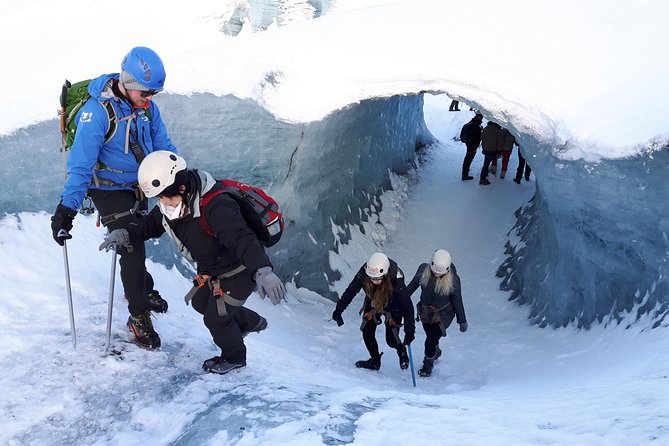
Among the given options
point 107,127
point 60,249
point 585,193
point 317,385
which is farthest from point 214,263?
point 585,193

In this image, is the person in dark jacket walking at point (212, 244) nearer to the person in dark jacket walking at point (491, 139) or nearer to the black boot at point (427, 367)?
the black boot at point (427, 367)

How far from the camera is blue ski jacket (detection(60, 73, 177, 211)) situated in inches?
140

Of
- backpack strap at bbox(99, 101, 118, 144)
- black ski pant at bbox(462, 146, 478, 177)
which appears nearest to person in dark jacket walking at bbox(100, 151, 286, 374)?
backpack strap at bbox(99, 101, 118, 144)

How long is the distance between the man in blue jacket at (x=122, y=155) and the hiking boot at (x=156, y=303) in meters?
0.60

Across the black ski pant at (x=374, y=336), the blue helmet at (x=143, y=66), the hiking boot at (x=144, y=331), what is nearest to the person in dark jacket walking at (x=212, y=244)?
the hiking boot at (x=144, y=331)

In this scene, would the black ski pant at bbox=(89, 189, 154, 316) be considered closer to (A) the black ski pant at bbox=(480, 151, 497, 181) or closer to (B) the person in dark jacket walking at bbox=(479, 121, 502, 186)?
(B) the person in dark jacket walking at bbox=(479, 121, 502, 186)

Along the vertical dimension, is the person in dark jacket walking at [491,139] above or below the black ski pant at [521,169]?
above

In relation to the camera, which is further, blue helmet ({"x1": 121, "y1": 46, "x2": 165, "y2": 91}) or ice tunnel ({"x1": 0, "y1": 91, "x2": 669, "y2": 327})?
ice tunnel ({"x1": 0, "y1": 91, "x2": 669, "y2": 327})

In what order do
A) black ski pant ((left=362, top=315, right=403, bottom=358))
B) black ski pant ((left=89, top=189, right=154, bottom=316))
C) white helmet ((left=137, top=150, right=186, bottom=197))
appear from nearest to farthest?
white helmet ((left=137, top=150, right=186, bottom=197)) → black ski pant ((left=89, top=189, right=154, bottom=316)) → black ski pant ((left=362, top=315, right=403, bottom=358))

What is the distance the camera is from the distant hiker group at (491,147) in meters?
11.9

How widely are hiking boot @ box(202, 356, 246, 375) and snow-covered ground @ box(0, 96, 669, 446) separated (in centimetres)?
6

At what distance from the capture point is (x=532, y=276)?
8.42m

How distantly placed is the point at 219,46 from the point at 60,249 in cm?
412

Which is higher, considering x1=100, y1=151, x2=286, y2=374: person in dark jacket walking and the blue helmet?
the blue helmet
